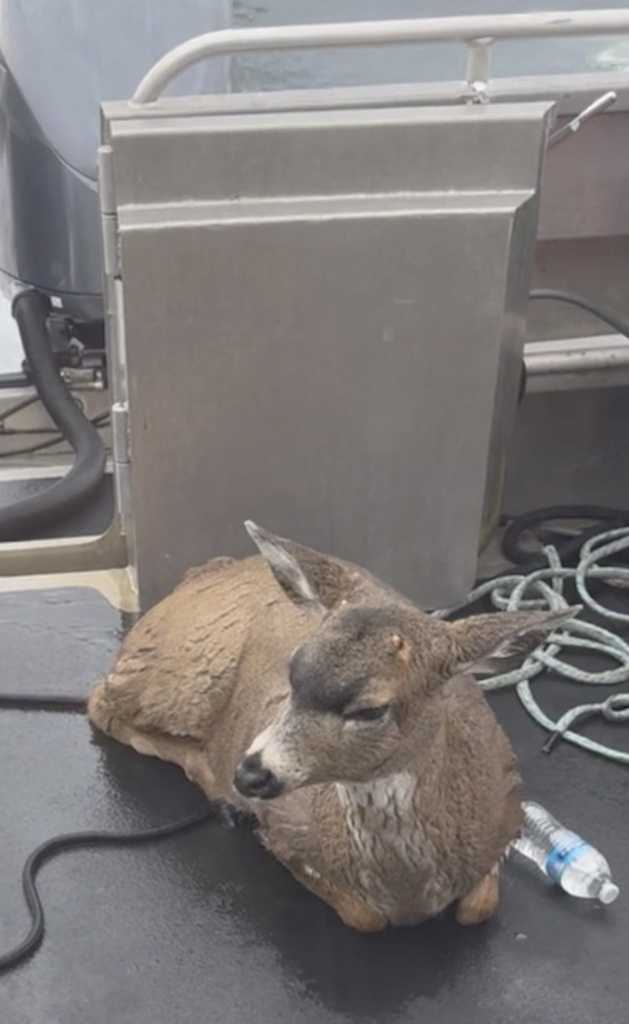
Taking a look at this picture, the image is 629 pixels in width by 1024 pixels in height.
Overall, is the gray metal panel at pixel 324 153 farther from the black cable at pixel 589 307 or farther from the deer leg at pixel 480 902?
the deer leg at pixel 480 902

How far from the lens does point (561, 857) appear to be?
1.93m

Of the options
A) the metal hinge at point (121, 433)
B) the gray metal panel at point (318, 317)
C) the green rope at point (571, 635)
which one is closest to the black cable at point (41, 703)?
the gray metal panel at point (318, 317)

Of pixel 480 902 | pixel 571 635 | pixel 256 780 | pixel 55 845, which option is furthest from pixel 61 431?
pixel 256 780

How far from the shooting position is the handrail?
6.99 feet

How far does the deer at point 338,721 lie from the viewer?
1.52 m

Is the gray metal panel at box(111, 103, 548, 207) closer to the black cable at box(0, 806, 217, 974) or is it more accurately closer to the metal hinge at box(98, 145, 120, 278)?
the metal hinge at box(98, 145, 120, 278)

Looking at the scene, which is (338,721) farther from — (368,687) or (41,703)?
(41,703)

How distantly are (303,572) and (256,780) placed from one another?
0.87 feet

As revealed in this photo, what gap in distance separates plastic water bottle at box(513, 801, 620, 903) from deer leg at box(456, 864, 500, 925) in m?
0.12

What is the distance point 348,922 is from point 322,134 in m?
1.15

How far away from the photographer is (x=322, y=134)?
2.14 m

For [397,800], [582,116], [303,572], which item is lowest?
[397,800]

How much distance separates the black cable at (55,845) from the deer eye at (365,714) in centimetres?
62

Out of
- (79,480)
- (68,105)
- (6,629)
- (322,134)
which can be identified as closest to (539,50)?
(68,105)
